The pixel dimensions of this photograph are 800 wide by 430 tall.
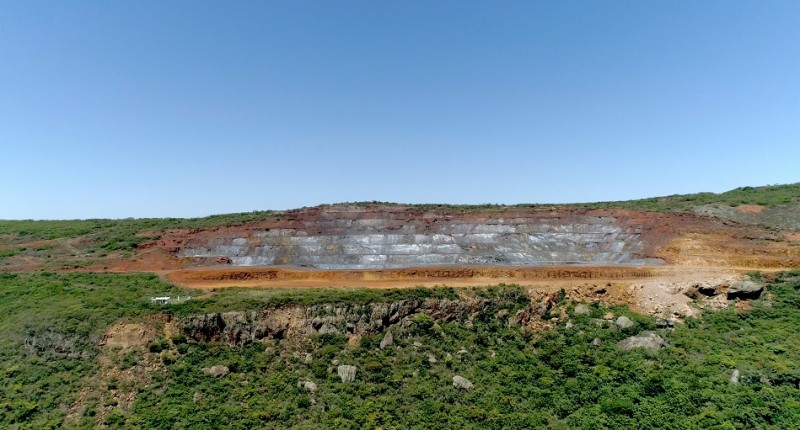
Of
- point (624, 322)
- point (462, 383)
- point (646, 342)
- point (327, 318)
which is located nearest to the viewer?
point (462, 383)

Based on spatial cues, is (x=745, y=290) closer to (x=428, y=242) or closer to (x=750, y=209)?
(x=750, y=209)

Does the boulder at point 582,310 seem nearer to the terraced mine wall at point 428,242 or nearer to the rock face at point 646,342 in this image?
the rock face at point 646,342

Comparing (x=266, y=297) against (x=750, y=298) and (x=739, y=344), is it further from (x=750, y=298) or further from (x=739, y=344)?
(x=750, y=298)

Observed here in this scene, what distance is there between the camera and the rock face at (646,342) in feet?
80.8

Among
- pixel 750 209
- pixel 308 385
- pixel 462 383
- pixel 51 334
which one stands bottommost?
pixel 462 383

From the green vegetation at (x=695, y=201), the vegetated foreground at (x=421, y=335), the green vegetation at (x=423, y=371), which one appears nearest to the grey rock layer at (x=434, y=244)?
the vegetated foreground at (x=421, y=335)

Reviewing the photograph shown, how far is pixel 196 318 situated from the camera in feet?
81.9

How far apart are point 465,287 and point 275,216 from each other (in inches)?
985

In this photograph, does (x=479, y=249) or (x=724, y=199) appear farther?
(x=724, y=199)

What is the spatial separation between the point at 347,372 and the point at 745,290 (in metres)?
24.7

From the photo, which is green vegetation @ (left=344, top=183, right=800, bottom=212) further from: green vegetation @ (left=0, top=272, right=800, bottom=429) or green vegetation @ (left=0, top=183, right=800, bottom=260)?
green vegetation @ (left=0, top=272, right=800, bottom=429)

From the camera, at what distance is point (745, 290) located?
2778 centimetres

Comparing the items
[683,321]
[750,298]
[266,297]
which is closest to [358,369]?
[266,297]

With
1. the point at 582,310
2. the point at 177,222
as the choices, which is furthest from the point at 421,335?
the point at 177,222
